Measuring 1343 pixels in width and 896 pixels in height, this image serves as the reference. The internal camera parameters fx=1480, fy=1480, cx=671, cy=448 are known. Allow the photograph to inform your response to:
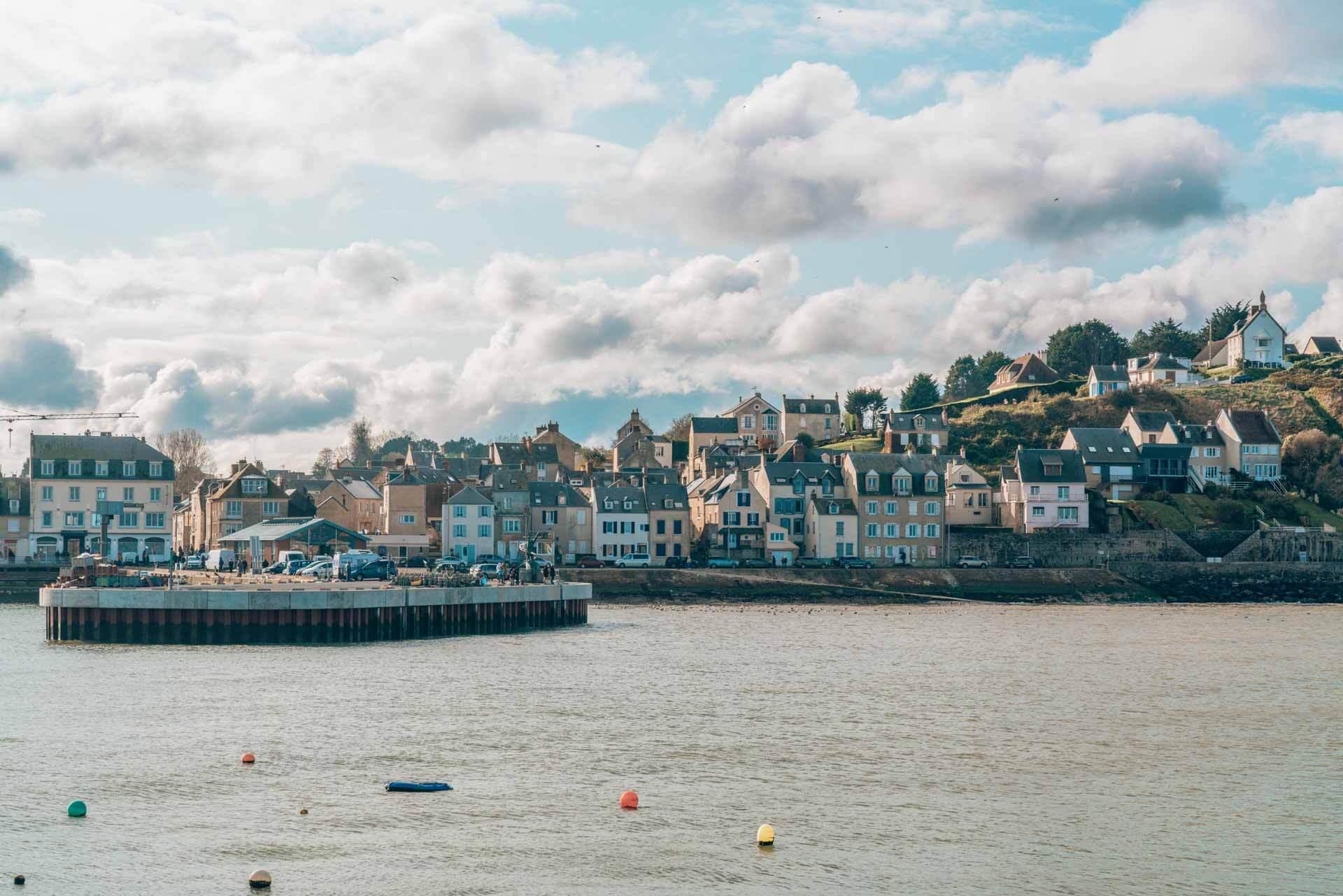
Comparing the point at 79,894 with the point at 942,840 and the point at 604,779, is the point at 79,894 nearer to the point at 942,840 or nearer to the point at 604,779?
the point at 604,779

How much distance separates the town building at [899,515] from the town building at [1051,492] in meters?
8.21

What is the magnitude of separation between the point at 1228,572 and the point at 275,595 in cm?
7461

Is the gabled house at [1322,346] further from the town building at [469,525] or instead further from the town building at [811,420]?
the town building at [469,525]

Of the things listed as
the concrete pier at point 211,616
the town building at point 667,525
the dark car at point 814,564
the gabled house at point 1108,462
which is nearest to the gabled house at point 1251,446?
the gabled house at point 1108,462

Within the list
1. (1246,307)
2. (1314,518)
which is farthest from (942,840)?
(1246,307)

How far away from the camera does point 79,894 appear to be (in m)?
26.1

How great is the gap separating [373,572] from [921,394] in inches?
4162

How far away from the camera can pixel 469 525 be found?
4545 inches

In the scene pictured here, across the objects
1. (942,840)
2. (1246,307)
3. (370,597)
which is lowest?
(942,840)

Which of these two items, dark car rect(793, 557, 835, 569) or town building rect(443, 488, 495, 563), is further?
town building rect(443, 488, 495, 563)

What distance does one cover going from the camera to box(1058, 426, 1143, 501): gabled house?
128 meters

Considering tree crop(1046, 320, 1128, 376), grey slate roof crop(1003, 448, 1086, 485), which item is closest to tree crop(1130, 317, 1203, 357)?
tree crop(1046, 320, 1128, 376)

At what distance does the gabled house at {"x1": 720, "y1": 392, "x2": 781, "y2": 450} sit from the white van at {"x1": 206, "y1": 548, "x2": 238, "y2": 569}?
67.9 metres

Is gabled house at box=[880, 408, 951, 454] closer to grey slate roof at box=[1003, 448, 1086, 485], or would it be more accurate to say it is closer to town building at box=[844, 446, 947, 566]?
grey slate roof at box=[1003, 448, 1086, 485]
